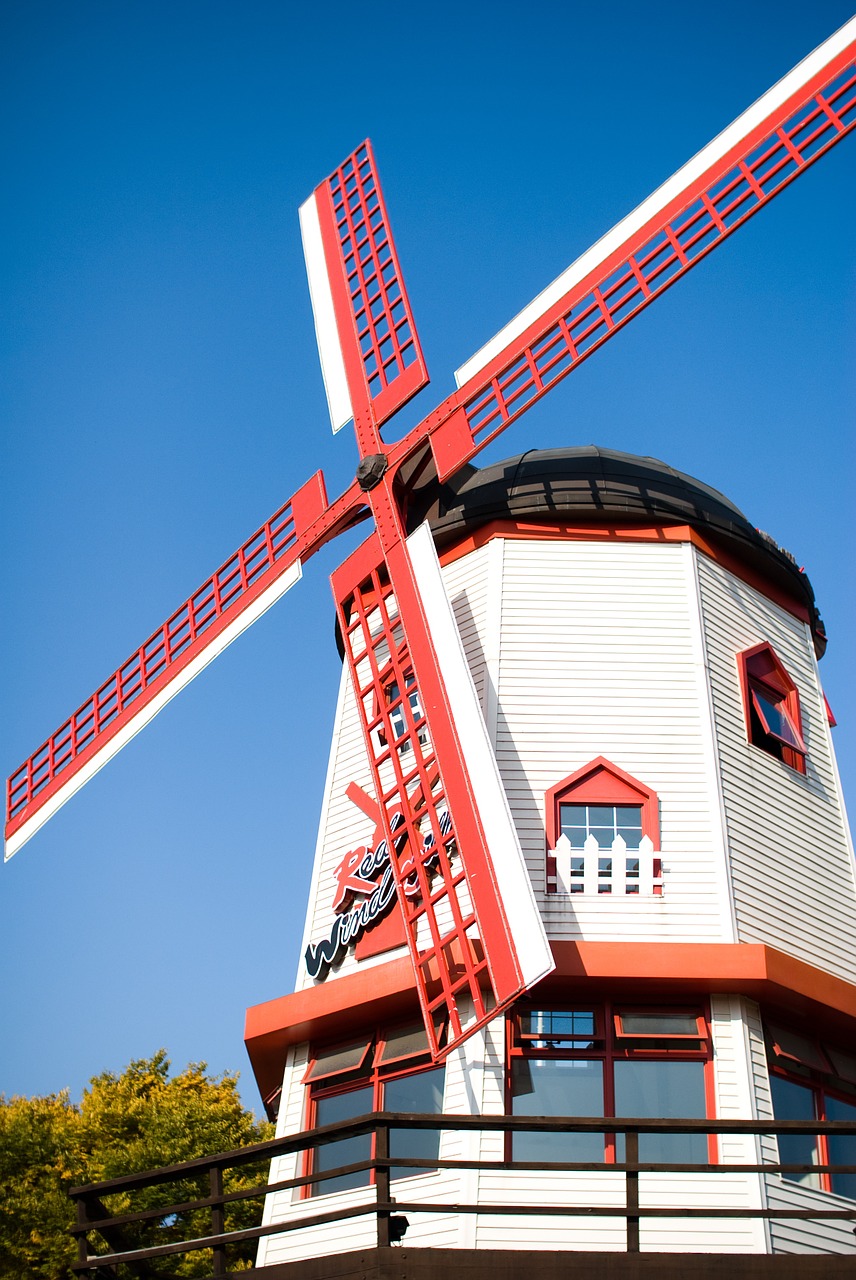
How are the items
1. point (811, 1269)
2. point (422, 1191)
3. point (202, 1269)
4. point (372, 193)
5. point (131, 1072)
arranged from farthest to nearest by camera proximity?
1. point (131, 1072)
2. point (202, 1269)
3. point (372, 193)
4. point (422, 1191)
5. point (811, 1269)

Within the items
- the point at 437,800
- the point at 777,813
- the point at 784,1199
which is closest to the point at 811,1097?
the point at 784,1199

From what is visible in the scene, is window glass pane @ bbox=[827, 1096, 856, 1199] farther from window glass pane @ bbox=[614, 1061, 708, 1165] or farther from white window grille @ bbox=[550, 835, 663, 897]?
white window grille @ bbox=[550, 835, 663, 897]

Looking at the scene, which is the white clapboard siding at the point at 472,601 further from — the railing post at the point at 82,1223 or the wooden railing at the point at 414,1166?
the railing post at the point at 82,1223

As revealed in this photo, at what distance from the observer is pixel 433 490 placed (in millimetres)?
15734

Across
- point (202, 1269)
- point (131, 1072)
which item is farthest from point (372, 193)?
point (131, 1072)

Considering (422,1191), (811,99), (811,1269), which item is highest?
(811,99)

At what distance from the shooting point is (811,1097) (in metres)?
12.3

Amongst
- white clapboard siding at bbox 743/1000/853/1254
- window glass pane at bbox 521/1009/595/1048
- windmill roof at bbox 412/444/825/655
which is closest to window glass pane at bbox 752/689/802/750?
windmill roof at bbox 412/444/825/655

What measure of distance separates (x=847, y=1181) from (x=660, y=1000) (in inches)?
91.5

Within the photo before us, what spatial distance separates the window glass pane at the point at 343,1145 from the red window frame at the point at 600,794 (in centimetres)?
286

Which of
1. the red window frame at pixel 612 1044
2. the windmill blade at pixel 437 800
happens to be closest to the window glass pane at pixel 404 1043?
the windmill blade at pixel 437 800

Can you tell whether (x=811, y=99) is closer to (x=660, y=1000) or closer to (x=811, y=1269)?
(x=660, y=1000)

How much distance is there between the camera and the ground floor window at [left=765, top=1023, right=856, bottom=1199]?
39.0 ft

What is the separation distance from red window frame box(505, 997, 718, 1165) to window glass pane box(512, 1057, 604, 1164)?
0.06 m
